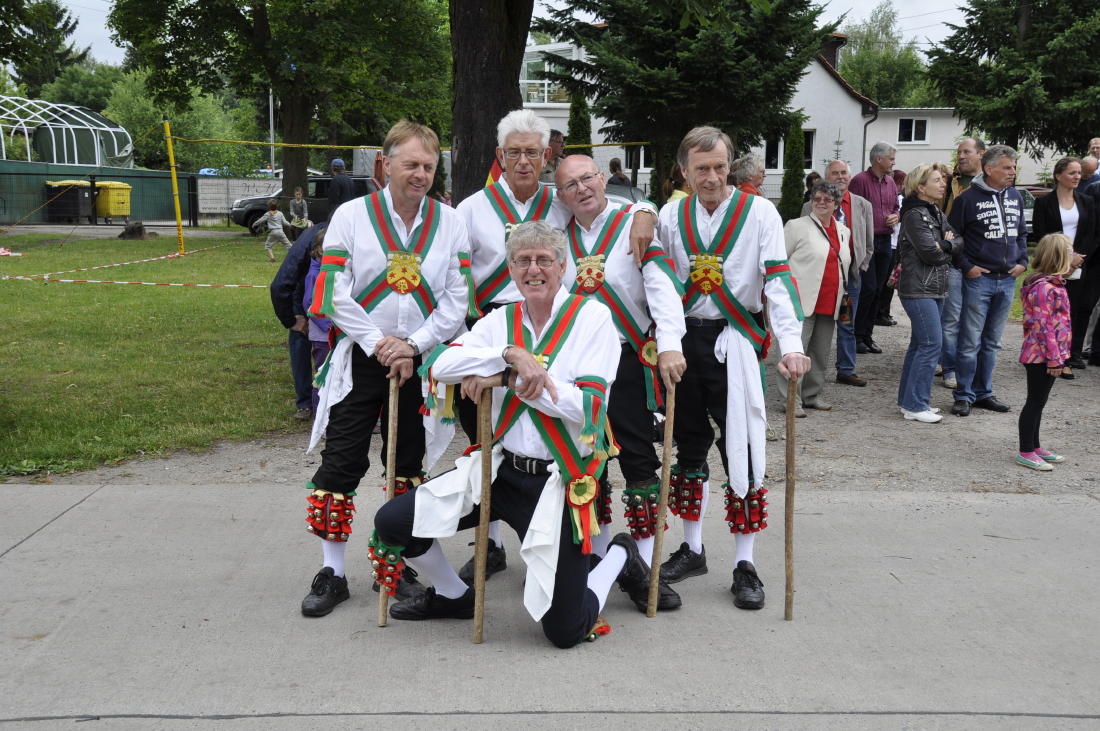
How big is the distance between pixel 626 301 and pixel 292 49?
23.9 meters

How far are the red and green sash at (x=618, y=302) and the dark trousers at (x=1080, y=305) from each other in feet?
23.6

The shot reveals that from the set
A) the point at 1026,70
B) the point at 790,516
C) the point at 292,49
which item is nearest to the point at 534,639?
the point at 790,516

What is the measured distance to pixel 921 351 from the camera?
775 centimetres

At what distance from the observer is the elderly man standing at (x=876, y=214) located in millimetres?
10133

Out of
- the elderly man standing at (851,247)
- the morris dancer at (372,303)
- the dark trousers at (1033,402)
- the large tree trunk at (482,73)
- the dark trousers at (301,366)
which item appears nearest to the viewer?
the morris dancer at (372,303)

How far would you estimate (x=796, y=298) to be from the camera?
4.35m

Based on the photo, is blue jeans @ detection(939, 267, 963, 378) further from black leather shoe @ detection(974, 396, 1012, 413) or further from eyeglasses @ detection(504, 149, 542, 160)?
eyeglasses @ detection(504, 149, 542, 160)

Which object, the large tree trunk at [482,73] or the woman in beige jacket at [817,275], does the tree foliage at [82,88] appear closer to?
the large tree trunk at [482,73]

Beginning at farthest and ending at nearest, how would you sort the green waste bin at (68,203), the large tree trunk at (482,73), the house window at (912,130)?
1. the house window at (912,130)
2. the green waste bin at (68,203)
3. the large tree trunk at (482,73)

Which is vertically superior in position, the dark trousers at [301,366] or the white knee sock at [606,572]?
the dark trousers at [301,366]

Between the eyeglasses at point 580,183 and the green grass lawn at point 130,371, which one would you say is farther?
Answer: the green grass lawn at point 130,371

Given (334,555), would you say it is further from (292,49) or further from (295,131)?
(295,131)

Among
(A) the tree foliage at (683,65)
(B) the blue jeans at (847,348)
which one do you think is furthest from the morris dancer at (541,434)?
(A) the tree foliage at (683,65)

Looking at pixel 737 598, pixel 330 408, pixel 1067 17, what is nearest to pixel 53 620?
pixel 330 408
